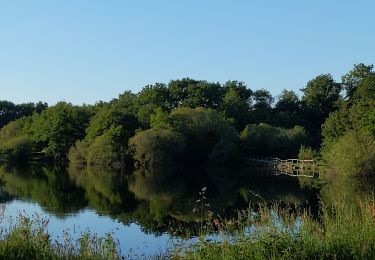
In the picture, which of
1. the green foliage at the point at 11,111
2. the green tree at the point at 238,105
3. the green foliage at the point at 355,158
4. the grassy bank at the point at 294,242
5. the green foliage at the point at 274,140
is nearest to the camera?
the grassy bank at the point at 294,242

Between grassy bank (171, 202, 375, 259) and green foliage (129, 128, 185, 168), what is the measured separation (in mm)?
58889

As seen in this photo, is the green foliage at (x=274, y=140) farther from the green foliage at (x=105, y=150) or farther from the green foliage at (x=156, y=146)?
the green foliage at (x=105, y=150)

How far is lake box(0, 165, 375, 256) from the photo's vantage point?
71.1ft

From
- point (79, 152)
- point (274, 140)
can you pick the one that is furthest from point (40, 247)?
point (274, 140)

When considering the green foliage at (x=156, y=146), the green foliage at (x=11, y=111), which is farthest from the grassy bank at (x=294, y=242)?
the green foliage at (x=11, y=111)

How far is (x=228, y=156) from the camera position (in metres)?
72.0

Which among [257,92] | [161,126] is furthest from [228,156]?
[257,92]

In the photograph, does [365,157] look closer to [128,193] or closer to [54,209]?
[128,193]

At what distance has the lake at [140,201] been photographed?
2167 cm

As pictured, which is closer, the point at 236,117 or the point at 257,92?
the point at 236,117

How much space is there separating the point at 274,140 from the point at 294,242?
2659 inches

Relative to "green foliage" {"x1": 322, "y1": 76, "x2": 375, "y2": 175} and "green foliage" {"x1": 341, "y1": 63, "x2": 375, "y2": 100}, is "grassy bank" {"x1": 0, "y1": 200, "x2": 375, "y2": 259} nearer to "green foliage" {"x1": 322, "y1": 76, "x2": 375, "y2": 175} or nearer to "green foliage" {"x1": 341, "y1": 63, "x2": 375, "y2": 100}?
"green foliage" {"x1": 322, "y1": 76, "x2": 375, "y2": 175}

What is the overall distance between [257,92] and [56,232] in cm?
8286

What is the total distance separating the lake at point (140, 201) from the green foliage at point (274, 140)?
2292 centimetres
